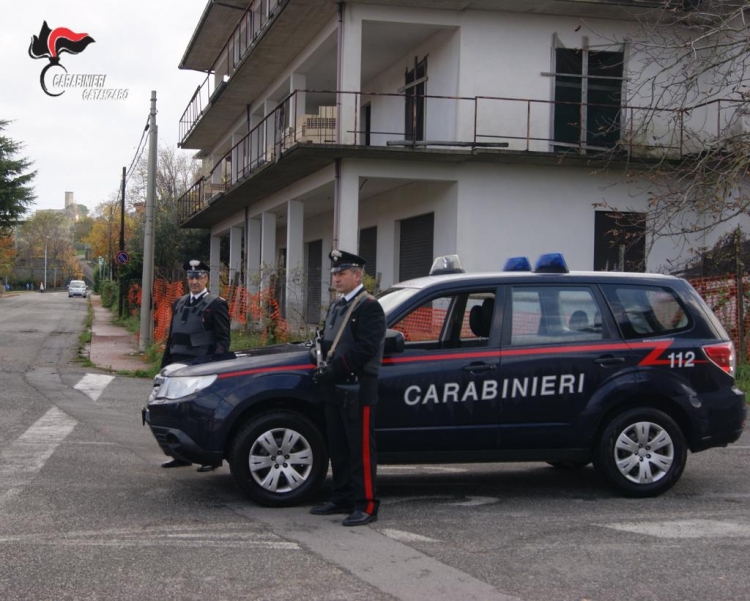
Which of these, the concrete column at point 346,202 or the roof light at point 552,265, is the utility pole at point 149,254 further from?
the roof light at point 552,265

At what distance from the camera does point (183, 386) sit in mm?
6652

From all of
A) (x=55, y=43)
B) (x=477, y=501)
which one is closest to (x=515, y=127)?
(x=477, y=501)

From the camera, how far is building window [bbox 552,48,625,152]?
19.2 meters

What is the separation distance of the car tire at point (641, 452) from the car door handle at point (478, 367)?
1077mm

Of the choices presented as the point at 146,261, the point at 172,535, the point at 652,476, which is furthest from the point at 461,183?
the point at 172,535

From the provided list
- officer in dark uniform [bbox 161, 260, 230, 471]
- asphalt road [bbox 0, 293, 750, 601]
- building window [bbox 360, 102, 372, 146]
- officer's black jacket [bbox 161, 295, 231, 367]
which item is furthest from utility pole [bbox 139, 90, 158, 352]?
officer's black jacket [bbox 161, 295, 231, 367]

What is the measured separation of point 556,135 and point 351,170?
4.54 metres

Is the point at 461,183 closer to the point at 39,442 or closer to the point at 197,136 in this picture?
the point at 39,442

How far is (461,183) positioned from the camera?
1828cm

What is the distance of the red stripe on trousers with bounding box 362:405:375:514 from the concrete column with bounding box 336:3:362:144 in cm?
1278

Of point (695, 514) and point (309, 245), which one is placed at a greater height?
point (309, 245)

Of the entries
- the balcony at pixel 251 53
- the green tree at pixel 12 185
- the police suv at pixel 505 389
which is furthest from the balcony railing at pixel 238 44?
the green tree at pixel 12 185

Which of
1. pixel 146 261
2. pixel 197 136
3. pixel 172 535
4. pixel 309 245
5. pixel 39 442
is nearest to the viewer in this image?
pixel 172 535

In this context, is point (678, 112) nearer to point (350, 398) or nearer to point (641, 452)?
point (641, 452)
